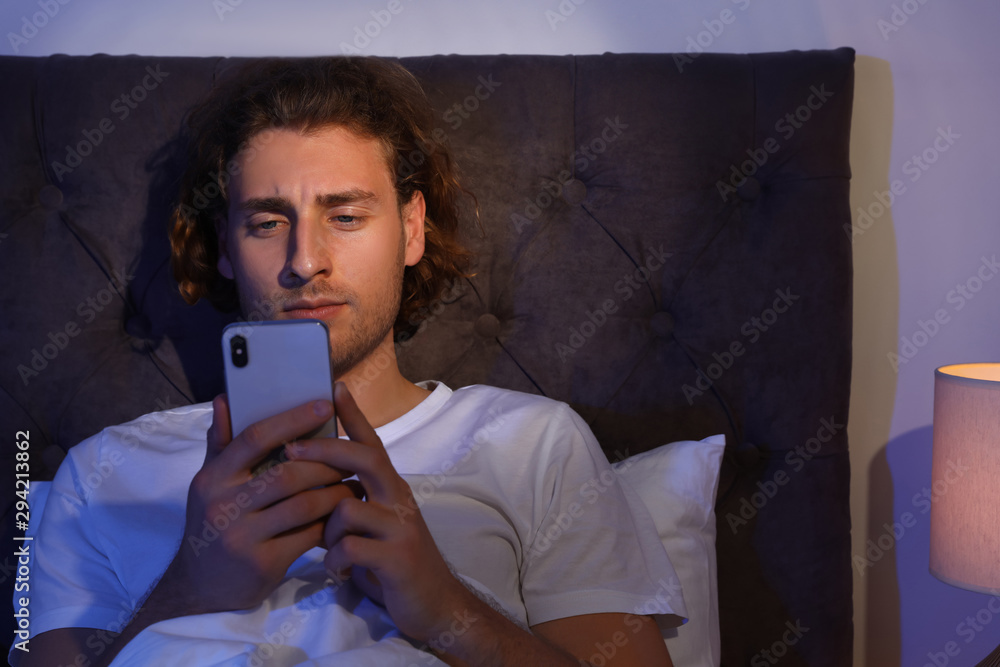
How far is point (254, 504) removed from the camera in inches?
26.3

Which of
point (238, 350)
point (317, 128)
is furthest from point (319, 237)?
point (238, 350)

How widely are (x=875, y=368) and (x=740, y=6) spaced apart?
0.68 meters

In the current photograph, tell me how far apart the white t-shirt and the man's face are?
0.16 metres

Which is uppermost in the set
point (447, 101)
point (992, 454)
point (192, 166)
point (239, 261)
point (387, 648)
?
point (447, 101)

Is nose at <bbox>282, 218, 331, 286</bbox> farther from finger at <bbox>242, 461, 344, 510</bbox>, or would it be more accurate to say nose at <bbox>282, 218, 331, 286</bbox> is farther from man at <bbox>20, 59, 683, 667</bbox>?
finger at <bbox>242, 461, 344, 510</bbox>

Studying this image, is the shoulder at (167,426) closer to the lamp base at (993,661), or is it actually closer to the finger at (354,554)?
the finger at (354,554)

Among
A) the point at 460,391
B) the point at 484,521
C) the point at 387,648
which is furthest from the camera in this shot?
the point at 460,391

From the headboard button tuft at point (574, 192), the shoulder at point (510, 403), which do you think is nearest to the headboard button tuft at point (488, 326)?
the shoulder at point (510, 403)

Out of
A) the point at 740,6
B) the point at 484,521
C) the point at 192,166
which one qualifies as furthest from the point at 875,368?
the point at 192,166

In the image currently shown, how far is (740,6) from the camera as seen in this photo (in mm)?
1281

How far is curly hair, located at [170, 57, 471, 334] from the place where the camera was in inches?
41.3

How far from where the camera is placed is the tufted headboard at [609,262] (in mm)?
1148

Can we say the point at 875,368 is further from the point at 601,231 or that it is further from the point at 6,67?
the point at 6,67

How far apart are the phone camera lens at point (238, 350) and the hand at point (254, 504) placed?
37 mm
